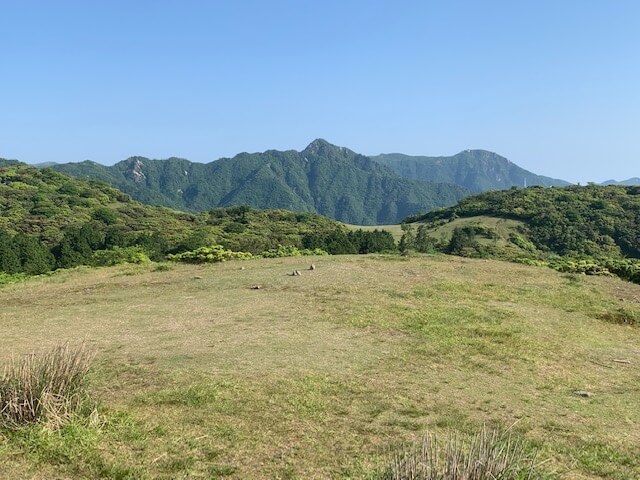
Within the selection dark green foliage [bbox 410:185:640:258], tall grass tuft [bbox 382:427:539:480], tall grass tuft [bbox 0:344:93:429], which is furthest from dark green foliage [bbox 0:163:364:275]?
dark green foliage [bbox 410:185:640:258]

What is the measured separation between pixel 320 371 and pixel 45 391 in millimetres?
5282

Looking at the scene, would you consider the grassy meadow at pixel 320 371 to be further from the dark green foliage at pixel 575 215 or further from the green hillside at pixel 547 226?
the dark green foliage at pixel 575 215

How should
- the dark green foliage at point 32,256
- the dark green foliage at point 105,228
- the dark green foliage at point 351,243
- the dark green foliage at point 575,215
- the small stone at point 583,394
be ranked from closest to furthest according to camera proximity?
the small stone at point 583,394 → the dark green foliage at point 32,256 → the dark green foliage at point 105,228 → the dark green foliage at point 351,243 → the dark green foliage at point 575,215

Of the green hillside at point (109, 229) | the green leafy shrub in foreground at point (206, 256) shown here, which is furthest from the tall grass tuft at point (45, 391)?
the green hillside at point (109, 229)

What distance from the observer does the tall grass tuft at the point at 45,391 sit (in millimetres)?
7062

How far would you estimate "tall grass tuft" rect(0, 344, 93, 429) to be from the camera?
23.2ft

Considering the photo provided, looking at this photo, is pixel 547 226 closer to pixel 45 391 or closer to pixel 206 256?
pixel 206 256

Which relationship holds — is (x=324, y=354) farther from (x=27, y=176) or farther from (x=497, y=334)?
(x=27, y=176)

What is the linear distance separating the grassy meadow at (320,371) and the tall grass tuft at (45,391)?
0.75ft

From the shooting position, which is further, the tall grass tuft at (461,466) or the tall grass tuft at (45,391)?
the tall grass tuft at (45,391)

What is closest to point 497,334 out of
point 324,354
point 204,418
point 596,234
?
point 324,354

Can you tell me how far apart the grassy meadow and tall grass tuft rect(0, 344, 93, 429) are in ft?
0.75

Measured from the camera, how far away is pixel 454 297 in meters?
19.1

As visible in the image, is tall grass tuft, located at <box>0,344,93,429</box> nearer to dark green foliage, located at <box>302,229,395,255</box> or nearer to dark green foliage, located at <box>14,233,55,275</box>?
dark green foliage, located at <box>302,229,395,255</box>
